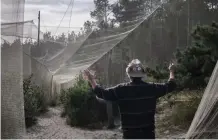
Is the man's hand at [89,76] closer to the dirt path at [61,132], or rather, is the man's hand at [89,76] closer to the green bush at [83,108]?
the dirt path at [61,132]

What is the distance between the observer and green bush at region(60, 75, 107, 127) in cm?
982

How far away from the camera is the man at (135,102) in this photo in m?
3.32

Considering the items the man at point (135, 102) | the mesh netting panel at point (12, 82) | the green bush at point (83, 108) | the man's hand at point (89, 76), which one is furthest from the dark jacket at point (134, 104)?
the green bush at point (83, 108)

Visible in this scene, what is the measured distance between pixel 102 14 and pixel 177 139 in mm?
3579

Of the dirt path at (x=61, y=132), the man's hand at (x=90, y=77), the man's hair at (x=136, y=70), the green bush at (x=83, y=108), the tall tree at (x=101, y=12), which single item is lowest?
the dirt path at (x=61, y=132)

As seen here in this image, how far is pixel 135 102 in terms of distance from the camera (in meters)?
3.32

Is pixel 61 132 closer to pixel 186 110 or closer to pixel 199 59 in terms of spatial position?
pixel 186 110

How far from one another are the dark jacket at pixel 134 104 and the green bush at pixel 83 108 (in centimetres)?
649

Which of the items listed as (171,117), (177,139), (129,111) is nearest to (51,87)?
(171,117)

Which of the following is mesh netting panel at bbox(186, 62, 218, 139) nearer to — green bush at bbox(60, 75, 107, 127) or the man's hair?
the man's hair

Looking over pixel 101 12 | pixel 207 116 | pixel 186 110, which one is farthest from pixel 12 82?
pixel 101 12

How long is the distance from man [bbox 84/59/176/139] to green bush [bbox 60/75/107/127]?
6.49 metres

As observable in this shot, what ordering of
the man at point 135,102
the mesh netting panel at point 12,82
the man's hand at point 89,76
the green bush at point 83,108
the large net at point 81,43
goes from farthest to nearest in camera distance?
the green bush at point 83,108, the large net at point 81,43, the mesh netting panel at point 12,82, the man's hand at point 89,76, the man at point 135,102

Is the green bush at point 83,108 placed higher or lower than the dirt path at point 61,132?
higher
